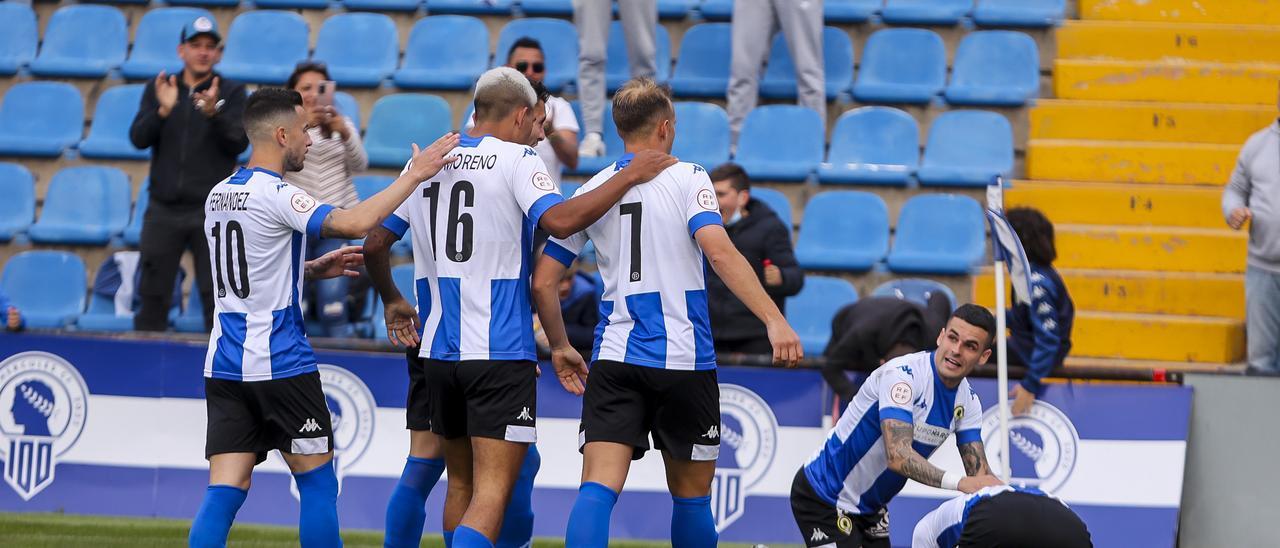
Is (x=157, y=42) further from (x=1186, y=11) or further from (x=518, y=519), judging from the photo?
→ (x=1186, y=11)

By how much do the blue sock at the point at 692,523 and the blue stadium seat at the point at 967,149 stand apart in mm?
5544

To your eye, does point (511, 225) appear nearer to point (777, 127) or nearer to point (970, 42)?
point (777, 127)

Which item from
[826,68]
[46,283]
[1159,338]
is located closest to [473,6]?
[826,68]

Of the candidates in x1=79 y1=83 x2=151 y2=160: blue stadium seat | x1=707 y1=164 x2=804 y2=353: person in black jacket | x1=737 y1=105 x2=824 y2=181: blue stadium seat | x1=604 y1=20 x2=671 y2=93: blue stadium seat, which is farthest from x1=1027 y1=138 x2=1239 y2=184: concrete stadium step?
x1=79 y1=83 x2=151 y2=160: blue stadium seat

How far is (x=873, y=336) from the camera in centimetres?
799

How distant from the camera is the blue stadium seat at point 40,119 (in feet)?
38.7

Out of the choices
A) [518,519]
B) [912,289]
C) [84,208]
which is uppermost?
[84,208]

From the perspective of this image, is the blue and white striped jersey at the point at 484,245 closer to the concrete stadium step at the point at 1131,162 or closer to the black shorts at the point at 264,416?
the black shorts at the point at 264,416

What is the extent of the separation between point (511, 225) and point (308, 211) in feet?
2.60

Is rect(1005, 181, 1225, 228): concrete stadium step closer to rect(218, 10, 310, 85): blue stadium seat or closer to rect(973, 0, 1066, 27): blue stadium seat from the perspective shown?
rect(973, 0, 1066, 27): blue stadium seat

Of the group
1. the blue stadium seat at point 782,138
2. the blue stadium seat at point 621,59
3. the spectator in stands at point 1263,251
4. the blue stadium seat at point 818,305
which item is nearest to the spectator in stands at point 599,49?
the blue stadium seat at point 621,59

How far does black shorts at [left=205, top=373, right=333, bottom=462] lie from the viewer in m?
5.84

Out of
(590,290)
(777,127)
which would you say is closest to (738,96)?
(777,127)

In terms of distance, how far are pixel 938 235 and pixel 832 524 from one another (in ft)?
15.1
